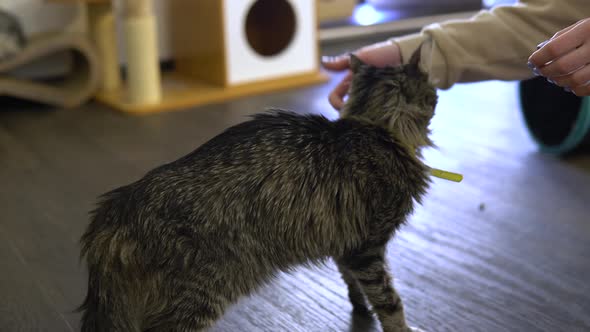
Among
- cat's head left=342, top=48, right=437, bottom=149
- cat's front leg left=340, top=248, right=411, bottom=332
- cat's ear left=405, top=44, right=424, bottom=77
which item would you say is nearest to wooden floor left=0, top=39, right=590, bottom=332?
cat's front leg left=340, top=248, right=411, bottom=332

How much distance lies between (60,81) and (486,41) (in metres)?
2.79

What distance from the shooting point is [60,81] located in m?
3.83

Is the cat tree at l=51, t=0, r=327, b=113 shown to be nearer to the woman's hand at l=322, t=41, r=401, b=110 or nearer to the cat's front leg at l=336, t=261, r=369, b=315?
the woman's hand at l=322, t=41, r=401, b=110

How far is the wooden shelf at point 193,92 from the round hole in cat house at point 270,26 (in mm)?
293

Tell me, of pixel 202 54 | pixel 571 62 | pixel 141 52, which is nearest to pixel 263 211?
pixel 571 62

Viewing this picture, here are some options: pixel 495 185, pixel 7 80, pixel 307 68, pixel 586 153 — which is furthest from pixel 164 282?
pixel 307 68

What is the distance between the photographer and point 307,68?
3977 mm

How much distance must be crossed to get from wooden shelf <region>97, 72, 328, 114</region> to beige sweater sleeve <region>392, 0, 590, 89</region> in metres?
1.97

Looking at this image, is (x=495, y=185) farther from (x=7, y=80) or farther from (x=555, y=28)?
(x=7, y=80)

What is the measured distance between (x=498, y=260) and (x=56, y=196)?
1564 mm

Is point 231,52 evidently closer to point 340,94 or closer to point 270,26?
point 270,26

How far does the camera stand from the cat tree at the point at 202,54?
3475 mm

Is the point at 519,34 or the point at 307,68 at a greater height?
the point at 519,34

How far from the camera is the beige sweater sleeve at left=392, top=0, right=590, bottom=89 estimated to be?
Answer: 174 cm
